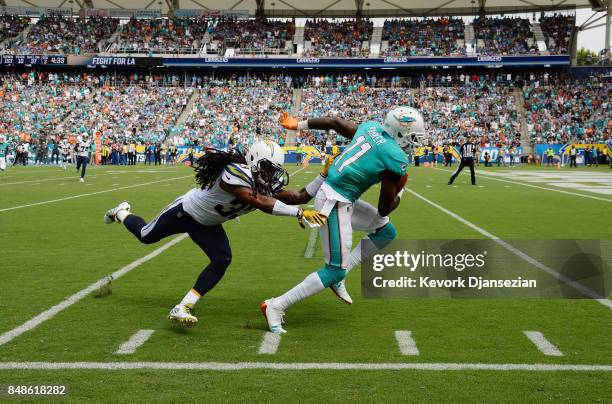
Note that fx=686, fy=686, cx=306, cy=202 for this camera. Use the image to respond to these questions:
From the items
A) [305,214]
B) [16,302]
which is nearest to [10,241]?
[16,302]

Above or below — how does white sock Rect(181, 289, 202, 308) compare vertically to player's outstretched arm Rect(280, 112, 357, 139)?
below

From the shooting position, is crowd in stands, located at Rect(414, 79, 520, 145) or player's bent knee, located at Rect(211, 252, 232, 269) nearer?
player's bent knee, located at Rect(211, 252, 232, 269)

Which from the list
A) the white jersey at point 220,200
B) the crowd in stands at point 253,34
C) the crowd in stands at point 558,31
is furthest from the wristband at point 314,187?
the crowd in stands at point 253,34

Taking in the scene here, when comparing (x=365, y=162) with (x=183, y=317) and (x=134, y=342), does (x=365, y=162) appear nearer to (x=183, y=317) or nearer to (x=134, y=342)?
(x=183, y=317)

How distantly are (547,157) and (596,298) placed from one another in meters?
41.8

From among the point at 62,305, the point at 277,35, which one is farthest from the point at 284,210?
the point at 277,35

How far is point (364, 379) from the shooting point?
413 centimetres

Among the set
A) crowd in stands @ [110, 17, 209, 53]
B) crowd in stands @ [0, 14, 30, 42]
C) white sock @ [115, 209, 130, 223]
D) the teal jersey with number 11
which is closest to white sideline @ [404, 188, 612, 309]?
the teal jersey with number 11

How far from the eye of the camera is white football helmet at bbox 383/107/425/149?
5391 mm

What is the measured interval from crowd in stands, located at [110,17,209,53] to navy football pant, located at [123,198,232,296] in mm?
52326

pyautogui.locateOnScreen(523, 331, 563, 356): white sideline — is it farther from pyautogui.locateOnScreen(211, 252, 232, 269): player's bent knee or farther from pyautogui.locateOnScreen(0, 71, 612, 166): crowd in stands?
pyautogui.locateOnScreen(0, 71, 612, 166): crowd in stands

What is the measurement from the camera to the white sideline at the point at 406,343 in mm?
4703

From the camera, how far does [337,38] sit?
58.6m

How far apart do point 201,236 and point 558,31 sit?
5589cm
